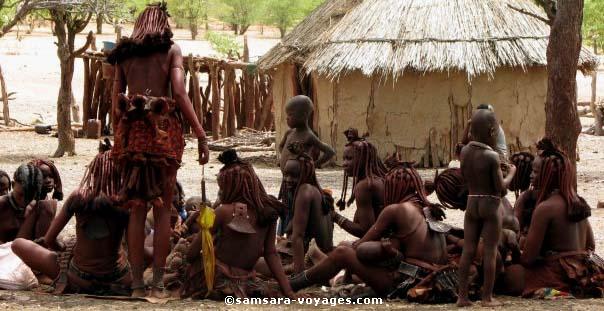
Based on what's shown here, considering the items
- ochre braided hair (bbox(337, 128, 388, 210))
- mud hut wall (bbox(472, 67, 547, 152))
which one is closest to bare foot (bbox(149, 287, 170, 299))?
ochre braided hair (bbox(337, 128, 388, 210))

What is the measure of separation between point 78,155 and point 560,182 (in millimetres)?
12690

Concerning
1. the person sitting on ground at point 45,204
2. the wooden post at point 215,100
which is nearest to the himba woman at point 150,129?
the person sitting on ground at point 45,204

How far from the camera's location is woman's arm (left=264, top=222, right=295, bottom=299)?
645 cm

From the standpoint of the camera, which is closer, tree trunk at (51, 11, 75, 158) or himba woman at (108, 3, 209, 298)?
himba woman at (108, 3, 209, 298)

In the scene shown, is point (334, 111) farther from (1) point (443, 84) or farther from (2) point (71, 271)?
(2) point (71, 271)

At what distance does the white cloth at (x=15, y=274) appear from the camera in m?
6.82

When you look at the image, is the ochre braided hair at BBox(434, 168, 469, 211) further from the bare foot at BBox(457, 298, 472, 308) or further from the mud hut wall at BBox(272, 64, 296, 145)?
the mud hut wall at BBox(272, 64, 296, 145)

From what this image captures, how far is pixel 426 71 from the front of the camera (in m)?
16.1

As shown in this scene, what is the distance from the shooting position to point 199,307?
6.12 m

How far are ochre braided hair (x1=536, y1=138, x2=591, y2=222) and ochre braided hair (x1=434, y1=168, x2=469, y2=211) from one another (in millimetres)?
468

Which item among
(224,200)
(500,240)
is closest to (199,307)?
(224,200)

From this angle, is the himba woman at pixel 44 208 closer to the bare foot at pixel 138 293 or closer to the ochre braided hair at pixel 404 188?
the bare foot at pixel 138 293

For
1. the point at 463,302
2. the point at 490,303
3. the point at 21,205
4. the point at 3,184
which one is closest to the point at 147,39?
the point at 21,205

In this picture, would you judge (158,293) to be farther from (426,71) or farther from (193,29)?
(193,29)
